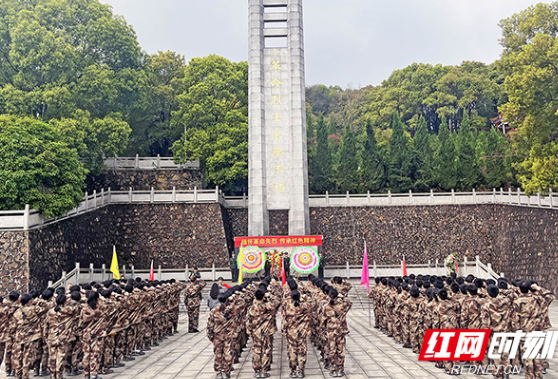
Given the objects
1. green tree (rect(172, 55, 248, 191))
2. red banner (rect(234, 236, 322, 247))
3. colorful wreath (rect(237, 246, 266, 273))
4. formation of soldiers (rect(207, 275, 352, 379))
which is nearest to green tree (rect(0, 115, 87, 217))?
Result: colorful wreath (rect(237, 246, 266, 273))

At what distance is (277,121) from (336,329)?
913 inches

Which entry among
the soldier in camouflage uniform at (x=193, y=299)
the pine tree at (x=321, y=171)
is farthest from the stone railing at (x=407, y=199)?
the soldier in camouflage uniform at (x=193, y=299)

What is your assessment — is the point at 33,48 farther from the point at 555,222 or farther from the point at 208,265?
the point at 555,222

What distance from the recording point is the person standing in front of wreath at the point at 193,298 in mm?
15469

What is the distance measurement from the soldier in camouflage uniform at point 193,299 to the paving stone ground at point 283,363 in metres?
0.89

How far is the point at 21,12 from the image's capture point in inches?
1176

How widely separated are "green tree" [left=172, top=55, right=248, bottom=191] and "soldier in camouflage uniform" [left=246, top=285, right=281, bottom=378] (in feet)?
80.8

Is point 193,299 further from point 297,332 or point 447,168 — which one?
point 447,168

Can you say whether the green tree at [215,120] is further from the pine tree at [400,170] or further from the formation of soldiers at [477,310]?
the formation of soldiers at [477,310]

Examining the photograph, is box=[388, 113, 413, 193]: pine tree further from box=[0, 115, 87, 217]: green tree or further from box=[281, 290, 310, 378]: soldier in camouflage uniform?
box=[281, 290, 310, 378]: soldier in camouflage uniform

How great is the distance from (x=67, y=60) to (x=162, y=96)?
9.94 metres

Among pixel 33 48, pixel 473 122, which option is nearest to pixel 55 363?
pixel 33 48

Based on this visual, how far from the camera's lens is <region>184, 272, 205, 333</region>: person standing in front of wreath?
15.5 metres

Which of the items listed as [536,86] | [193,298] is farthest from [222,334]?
[536,86]
